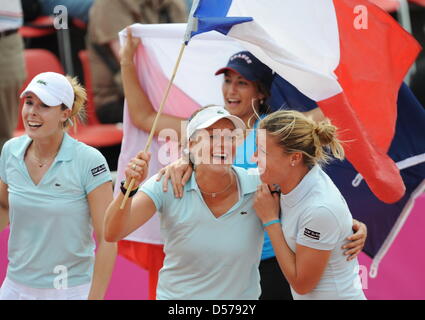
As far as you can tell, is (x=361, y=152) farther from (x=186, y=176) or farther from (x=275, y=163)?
(x=186, y=176)

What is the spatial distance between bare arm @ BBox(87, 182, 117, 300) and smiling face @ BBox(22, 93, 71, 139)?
0.35 m

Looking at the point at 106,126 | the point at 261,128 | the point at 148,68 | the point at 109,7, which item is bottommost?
the point at 106,126

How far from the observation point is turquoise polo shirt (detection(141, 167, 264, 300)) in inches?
135

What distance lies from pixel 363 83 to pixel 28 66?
3.70 m

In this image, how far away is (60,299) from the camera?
3.75 m

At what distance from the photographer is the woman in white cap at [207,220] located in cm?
343

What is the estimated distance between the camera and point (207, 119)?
3.49 meters

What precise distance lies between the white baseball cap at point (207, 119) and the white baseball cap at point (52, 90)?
2.17 feet

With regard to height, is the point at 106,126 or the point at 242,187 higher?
the point at 242,187

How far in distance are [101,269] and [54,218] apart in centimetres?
33

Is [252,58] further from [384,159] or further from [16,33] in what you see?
[16,33]

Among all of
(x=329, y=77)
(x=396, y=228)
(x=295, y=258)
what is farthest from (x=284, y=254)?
(x=396, y=228)

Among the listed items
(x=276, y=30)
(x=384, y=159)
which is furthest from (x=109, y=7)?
(x=384, y=159)

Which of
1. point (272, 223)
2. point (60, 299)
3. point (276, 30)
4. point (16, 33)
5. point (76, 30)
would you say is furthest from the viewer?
A: point (76, 30)
